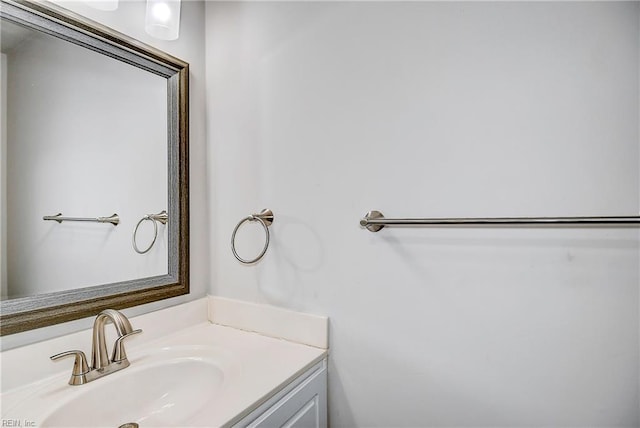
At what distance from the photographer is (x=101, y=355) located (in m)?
0.91

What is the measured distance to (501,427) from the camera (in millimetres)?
883

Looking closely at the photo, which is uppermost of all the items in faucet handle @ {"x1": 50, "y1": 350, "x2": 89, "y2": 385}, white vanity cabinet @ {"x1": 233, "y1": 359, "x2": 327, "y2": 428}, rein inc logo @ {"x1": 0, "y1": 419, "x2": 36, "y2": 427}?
faucet handle @ {"x1": 50, "y1": 350, "x2": 89, "y2": 385}

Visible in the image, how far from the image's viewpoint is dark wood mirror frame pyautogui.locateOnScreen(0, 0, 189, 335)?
2.82ft

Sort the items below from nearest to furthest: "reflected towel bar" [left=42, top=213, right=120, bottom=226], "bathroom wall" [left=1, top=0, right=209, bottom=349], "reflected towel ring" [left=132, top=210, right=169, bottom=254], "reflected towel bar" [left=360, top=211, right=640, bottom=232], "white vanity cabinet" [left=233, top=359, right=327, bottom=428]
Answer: "reflected towel bar" [left=360, top=211, right=640, bottom=232] < "white vanity cabinet" [left=233, top=359, right=327, bottom=428] < "reflected towel bar" [left=42, top=213, right=120, bottom=226] < "reflected towel ring" [left=132, top=210, right=169, bottom=254] < "bathroom wall" [left=1, top=0, right=209, bottom=349]

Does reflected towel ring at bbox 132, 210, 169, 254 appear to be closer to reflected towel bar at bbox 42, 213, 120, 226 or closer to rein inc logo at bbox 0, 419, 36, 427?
reflected towel bar at bbox 42, 213, 120, 226

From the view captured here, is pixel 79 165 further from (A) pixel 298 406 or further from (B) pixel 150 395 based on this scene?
(A) pixel 298 406

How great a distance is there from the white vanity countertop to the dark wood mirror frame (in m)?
0.10

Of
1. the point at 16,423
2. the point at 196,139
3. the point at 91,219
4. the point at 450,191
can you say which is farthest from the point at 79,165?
the point at 450,191

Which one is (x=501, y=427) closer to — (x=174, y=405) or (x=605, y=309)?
(x=605, y=309)

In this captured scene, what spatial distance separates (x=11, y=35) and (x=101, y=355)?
0.88 metres

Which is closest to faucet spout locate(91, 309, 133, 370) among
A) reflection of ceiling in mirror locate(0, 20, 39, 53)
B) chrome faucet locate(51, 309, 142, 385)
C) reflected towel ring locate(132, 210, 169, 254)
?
chrome faucet locate(51, 309, 142, 385)

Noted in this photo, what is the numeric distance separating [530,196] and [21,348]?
1.35 metres

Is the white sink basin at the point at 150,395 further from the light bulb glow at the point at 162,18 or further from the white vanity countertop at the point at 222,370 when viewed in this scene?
the light bulb glow at the point at 162,18

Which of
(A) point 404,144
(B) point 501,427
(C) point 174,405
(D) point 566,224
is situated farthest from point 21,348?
(D) point 566,224
